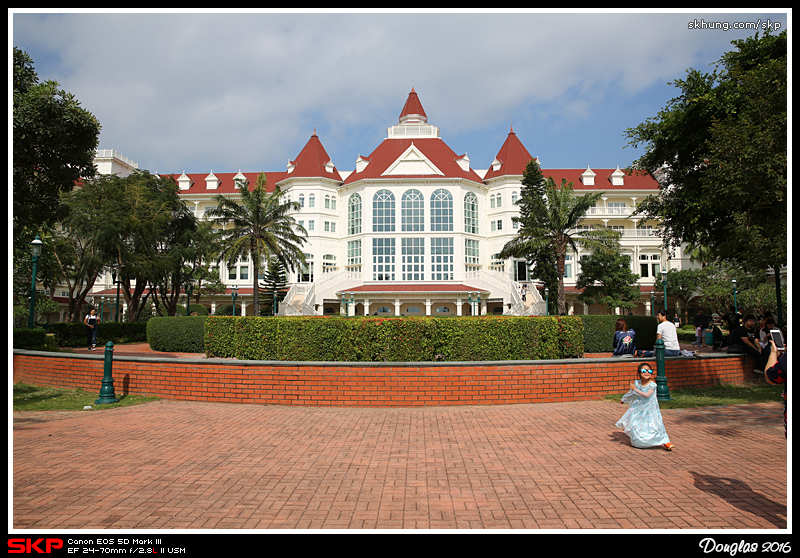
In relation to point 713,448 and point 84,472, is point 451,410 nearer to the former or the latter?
point 713,448

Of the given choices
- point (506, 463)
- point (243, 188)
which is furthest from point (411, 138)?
point (506, 463)

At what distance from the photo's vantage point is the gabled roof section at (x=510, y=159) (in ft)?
164

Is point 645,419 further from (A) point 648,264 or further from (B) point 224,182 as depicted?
(B) point 224,182

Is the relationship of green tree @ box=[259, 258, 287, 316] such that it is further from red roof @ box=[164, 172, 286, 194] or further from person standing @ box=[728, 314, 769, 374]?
person standing @ box=[728, 314, 769, 374]

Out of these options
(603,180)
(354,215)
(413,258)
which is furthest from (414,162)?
(603,180)

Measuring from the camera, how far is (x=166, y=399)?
948 centimetres

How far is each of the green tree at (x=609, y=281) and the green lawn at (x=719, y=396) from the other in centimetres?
3162

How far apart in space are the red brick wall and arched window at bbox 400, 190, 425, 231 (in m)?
36.6

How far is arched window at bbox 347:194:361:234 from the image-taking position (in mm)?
47500

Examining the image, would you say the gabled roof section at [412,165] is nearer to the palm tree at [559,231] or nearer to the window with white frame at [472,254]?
the window with white frame at [472,254]

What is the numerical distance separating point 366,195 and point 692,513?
43594mm

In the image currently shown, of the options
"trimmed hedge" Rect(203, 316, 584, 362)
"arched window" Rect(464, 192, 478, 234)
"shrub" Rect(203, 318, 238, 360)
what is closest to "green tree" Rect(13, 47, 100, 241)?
"shrub" Rect(203, 318, 238, 360)

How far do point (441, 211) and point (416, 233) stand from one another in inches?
126

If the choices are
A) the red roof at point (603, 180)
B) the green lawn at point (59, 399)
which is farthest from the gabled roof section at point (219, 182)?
the green lawn at point (59, 399)
